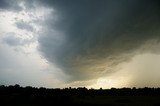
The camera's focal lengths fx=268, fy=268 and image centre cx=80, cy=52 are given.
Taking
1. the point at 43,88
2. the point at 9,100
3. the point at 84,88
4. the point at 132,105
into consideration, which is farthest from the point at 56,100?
the point at 84,88

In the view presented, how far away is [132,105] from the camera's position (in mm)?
63750

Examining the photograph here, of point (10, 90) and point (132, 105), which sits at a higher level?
point (10, 90)

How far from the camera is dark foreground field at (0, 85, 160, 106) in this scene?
6352 cm

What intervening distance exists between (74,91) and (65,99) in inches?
961

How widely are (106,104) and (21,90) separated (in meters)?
27.6

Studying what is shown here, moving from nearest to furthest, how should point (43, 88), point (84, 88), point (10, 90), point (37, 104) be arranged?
point (37, 104)
point (10, 90)
point (43, 88)
point (84, 88)

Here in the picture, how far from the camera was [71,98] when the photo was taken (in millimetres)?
69625

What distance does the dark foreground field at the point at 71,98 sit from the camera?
6352 centimetres

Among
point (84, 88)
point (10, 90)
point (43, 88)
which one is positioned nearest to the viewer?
point (10, 90)

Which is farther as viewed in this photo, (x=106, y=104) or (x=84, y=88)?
(x=84, y=88)

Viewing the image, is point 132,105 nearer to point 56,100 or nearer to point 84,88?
point 56,100

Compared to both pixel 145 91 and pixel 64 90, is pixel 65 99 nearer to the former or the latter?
pixel 64 90

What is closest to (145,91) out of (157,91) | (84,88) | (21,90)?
(157,91)

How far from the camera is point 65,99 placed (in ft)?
215
